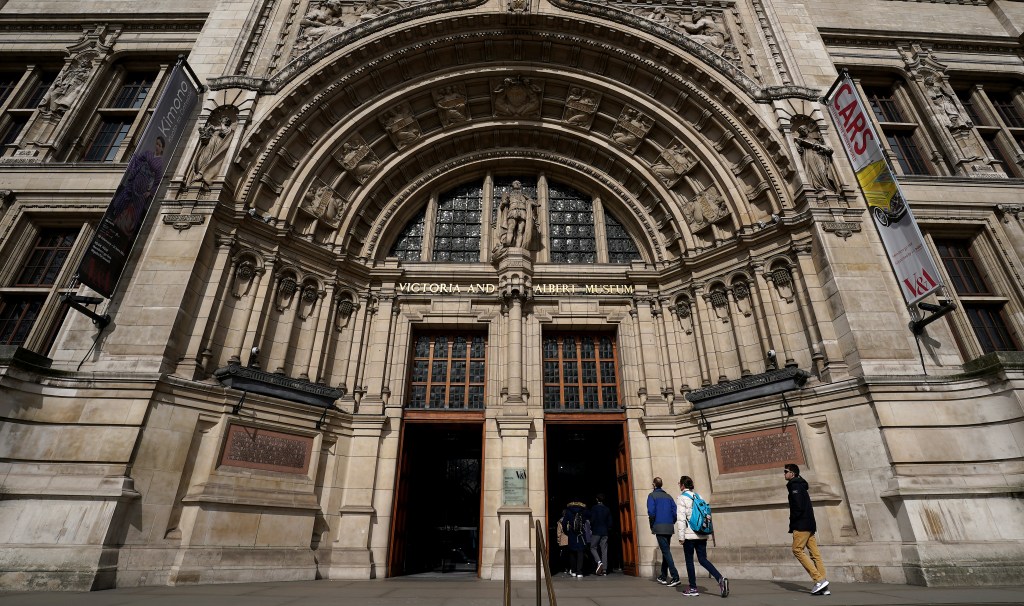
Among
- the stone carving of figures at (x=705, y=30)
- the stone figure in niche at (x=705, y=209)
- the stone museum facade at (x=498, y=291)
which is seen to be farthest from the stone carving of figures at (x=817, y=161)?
the stone carving of figures at (x=705, y=30)

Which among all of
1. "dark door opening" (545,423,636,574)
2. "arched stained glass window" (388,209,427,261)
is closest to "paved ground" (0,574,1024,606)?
Answer: "dark door opening" (545,423,636,574)

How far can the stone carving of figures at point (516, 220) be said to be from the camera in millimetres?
14359

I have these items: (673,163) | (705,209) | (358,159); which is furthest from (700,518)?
(358,159)

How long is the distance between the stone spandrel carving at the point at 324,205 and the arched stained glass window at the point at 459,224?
→ 312 centimetres

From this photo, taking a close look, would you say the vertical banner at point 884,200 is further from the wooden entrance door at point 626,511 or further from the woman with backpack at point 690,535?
the wooden entrance door at point 626,511

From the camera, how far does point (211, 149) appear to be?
11938mm

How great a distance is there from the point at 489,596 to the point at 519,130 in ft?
45.3

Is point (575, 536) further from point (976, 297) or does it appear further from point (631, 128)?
point (631, 128)

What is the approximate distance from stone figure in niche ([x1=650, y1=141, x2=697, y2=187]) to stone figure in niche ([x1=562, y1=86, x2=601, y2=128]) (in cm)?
273

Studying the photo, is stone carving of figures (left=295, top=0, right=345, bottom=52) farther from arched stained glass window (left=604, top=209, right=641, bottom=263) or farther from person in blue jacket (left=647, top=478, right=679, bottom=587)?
person in blue jacket (left=647, top=478, right=679, bottom=587)

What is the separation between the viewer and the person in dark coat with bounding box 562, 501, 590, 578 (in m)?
11.2

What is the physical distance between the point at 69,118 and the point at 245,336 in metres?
9.18

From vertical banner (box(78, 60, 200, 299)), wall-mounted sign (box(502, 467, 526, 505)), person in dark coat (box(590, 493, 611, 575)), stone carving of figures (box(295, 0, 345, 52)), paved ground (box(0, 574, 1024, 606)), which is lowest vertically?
paved ground (box(0, 574, 1024, 606))

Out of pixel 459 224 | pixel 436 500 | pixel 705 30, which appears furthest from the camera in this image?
pixel 459 224
